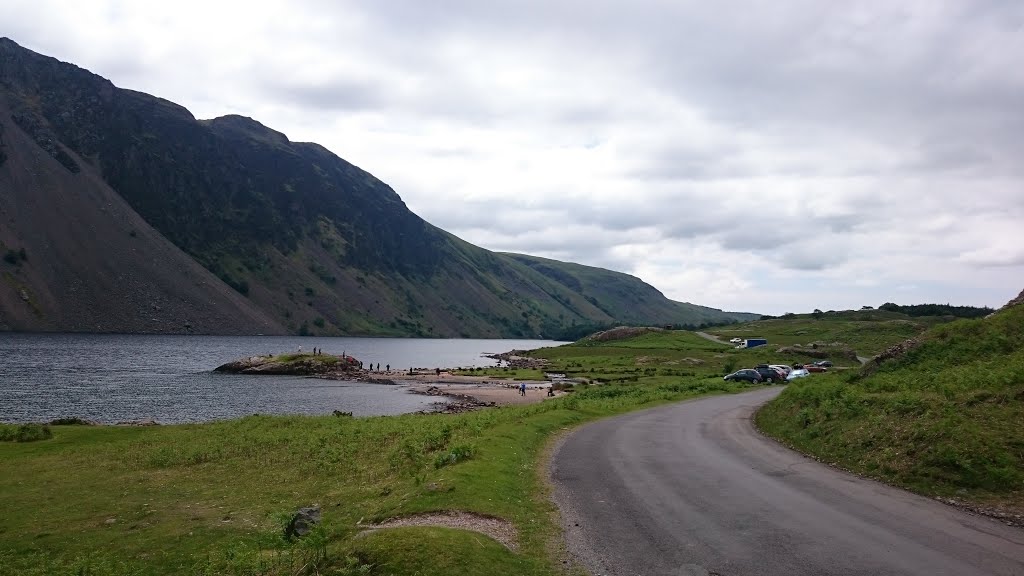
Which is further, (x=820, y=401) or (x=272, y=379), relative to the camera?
(x=272, y=379)

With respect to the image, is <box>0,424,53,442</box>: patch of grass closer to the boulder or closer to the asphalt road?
the boulder

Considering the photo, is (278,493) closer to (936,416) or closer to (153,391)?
(936,416)

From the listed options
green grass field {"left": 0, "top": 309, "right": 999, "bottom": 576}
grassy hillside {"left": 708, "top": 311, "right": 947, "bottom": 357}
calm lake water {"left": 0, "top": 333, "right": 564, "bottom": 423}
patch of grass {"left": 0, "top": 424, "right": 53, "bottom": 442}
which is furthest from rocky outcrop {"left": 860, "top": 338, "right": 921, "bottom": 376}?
grassy hillside {"left": 708, "top": 311, "right": 947, "bottom": 357}

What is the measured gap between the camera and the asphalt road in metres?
12.7

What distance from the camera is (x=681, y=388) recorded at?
2381 inches

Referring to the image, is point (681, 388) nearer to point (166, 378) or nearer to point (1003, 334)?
point (1003, 334)

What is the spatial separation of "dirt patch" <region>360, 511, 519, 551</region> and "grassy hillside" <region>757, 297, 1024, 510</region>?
13.2 metres

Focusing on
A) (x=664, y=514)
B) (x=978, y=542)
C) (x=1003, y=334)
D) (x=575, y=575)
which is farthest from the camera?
(x=1003, y=334)

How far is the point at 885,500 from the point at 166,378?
98802mm

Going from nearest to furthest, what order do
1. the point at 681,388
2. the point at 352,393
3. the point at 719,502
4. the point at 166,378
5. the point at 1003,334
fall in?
the point at 719,502
the point at 1003,334
the point at 681,388
the point at 352,393
the point at 166,378

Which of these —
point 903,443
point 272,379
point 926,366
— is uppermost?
point 926,366

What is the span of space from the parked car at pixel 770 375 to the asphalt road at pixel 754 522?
51.8m

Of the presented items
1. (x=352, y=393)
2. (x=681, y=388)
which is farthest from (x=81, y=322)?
(x=681, y=388)

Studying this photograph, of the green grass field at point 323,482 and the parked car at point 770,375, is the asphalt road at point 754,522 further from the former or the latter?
the parked car at point 770,375
